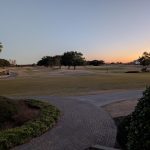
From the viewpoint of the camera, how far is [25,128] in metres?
12.6

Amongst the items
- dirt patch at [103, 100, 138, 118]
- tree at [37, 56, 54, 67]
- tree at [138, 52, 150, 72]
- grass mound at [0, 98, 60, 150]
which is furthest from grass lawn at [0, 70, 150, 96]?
tree at [37, 56, 54, 67]

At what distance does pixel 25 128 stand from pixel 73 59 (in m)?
143

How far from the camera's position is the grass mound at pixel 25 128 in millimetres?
11305

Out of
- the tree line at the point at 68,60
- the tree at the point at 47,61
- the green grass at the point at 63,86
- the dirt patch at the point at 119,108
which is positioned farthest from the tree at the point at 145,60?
the dirt patch at the point at 119,108

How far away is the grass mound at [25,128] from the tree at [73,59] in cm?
13854

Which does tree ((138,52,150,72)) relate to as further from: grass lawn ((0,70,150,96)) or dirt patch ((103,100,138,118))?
dirt patch ((103,100,138,118))

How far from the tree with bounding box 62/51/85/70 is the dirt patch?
435 feet

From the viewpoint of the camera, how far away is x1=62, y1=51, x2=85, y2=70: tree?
15573cm

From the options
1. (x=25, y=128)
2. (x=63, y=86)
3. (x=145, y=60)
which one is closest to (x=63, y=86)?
(x=63, y=86)

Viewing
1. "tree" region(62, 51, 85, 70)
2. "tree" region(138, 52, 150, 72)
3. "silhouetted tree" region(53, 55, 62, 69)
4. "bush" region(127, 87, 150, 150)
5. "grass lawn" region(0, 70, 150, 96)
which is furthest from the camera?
"silhouetted tree" region(53, 55, 62, 69)

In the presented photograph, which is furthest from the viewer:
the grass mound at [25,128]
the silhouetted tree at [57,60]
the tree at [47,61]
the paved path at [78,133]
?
the tree at [47,61]

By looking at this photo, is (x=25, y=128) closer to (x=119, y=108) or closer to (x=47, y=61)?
(x=119, y=108)

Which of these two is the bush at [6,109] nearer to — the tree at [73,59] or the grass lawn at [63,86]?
the grass lawn at [63,86]

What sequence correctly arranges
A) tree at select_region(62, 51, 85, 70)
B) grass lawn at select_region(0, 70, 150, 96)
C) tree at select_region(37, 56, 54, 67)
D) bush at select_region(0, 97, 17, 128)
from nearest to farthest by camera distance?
bush at select_region(0, 97, 17, 128), grass lawn at select_region(0, 70, 150, 96), tree at select_region(62, 51, 85, 70), tree at select_region(37, 56, 54, 67)
